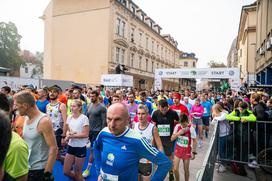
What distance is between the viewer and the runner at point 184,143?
4969 millimetres

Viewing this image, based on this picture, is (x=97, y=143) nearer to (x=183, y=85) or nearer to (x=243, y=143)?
(x=243, y=143)

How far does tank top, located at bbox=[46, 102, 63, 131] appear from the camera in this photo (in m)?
5.61

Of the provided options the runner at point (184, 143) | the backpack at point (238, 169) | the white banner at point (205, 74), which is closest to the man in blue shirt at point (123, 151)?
the runner at point (184, 143)

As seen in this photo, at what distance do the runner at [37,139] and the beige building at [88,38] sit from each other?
26.9 m

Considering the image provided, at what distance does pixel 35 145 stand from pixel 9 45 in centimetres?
4989

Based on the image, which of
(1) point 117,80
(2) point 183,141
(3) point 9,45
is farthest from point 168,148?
(3) point 9,45

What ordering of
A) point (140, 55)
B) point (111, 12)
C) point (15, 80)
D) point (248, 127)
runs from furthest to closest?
1. point (140, 55)
2. point (111, 12)
3. point (15, 80)
4. point (248, 127)

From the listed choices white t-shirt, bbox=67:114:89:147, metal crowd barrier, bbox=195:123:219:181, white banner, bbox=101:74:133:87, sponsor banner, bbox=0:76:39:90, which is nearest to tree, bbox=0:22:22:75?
sponsor banner, bbox=0:76:39:90

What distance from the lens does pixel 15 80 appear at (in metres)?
16.1

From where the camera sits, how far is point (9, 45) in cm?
4675

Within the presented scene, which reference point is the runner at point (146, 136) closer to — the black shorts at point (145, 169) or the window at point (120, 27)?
the black shorts at point (145, 169)

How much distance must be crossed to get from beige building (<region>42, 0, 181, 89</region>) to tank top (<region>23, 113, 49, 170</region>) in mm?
26865

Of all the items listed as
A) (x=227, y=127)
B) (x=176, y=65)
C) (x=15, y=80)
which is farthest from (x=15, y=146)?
(x=176, y=65)

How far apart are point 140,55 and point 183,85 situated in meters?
30.4
